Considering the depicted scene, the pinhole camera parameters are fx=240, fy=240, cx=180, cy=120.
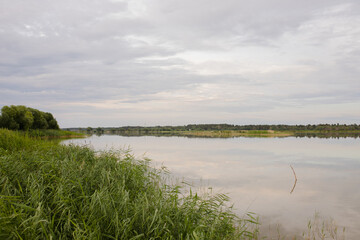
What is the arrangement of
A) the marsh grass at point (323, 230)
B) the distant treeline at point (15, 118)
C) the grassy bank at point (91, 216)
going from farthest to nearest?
the distant treeline at point (15, 118) → the marsh grass at point (323, 230) → the grassy bank at point (91, 216)

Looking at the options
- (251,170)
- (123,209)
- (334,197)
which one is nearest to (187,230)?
(123,209)

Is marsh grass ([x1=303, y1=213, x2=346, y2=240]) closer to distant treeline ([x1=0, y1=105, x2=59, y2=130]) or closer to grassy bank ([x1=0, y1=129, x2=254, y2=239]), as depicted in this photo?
grassy bank ([x1=0, y1=129, x2=254, y2=239])

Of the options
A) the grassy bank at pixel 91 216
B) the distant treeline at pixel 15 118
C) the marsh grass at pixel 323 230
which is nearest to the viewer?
the grassy bank at pixel 91 216

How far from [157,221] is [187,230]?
69 cm

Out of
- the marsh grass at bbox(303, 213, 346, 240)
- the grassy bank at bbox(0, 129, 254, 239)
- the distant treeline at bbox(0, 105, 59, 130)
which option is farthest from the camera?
the distant treeline at bbox(0, 105, 59, 130)

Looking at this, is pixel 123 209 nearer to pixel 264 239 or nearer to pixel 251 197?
pixel 264 239

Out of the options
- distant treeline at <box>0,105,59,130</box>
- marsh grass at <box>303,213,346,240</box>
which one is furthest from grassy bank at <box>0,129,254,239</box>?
distant treeline at <box>0,105,59,130</box>

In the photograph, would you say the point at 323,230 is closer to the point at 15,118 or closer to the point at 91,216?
the point at 91,216

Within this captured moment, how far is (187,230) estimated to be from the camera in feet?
17.3

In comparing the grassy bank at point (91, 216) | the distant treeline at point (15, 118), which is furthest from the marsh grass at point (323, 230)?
the distant treeline at point (15, 118)

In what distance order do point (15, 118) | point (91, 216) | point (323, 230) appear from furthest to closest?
1. point (15, 118)
2. point (323, 230)
3. point (91, 216)

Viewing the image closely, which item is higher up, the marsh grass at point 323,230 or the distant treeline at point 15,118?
the distant treeline at point 15,118

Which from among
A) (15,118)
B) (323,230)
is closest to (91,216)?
(323,230)

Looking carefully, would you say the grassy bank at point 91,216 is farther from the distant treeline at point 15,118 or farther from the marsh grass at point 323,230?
the distant treeline at point 15,118
